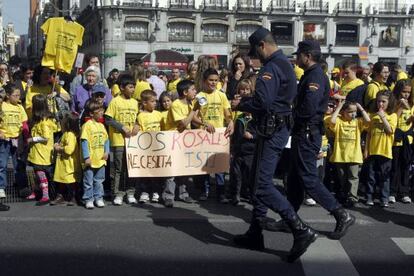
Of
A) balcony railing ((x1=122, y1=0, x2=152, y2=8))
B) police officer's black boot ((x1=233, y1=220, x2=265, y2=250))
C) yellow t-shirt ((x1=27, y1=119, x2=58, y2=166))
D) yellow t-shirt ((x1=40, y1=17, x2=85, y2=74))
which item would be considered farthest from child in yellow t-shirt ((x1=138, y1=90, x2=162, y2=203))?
balcony railing ((x1=122, y1=0, x2=152, y2=8))

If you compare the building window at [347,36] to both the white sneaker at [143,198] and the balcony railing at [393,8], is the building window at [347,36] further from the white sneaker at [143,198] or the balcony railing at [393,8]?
the white sneaker at [143,198]

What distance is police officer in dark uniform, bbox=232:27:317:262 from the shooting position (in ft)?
17.4

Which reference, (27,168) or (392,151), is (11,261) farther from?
(392,151)

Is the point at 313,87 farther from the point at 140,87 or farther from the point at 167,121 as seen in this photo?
the point at 140,87

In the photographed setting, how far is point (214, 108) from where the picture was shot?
7.72m

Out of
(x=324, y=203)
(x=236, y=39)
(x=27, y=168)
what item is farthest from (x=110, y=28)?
(x=324, y=203)

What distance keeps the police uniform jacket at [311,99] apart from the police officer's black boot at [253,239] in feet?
3.89

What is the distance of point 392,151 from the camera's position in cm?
792

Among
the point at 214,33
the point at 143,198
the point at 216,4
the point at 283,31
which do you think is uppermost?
the point at 216,4

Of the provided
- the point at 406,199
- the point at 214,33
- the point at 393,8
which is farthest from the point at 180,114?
the point at 393,8

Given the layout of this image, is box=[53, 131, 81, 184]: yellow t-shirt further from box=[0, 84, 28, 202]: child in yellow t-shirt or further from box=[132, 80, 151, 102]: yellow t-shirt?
box=[132, 80, 151, 102]: yellow t-shirt

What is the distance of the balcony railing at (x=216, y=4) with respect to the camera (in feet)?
A: 173

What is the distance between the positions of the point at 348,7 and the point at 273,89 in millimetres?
51820

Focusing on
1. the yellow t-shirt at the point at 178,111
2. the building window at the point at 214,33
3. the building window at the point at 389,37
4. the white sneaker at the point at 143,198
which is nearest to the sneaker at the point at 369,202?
the yellow t-shirt at the point at 178,111
